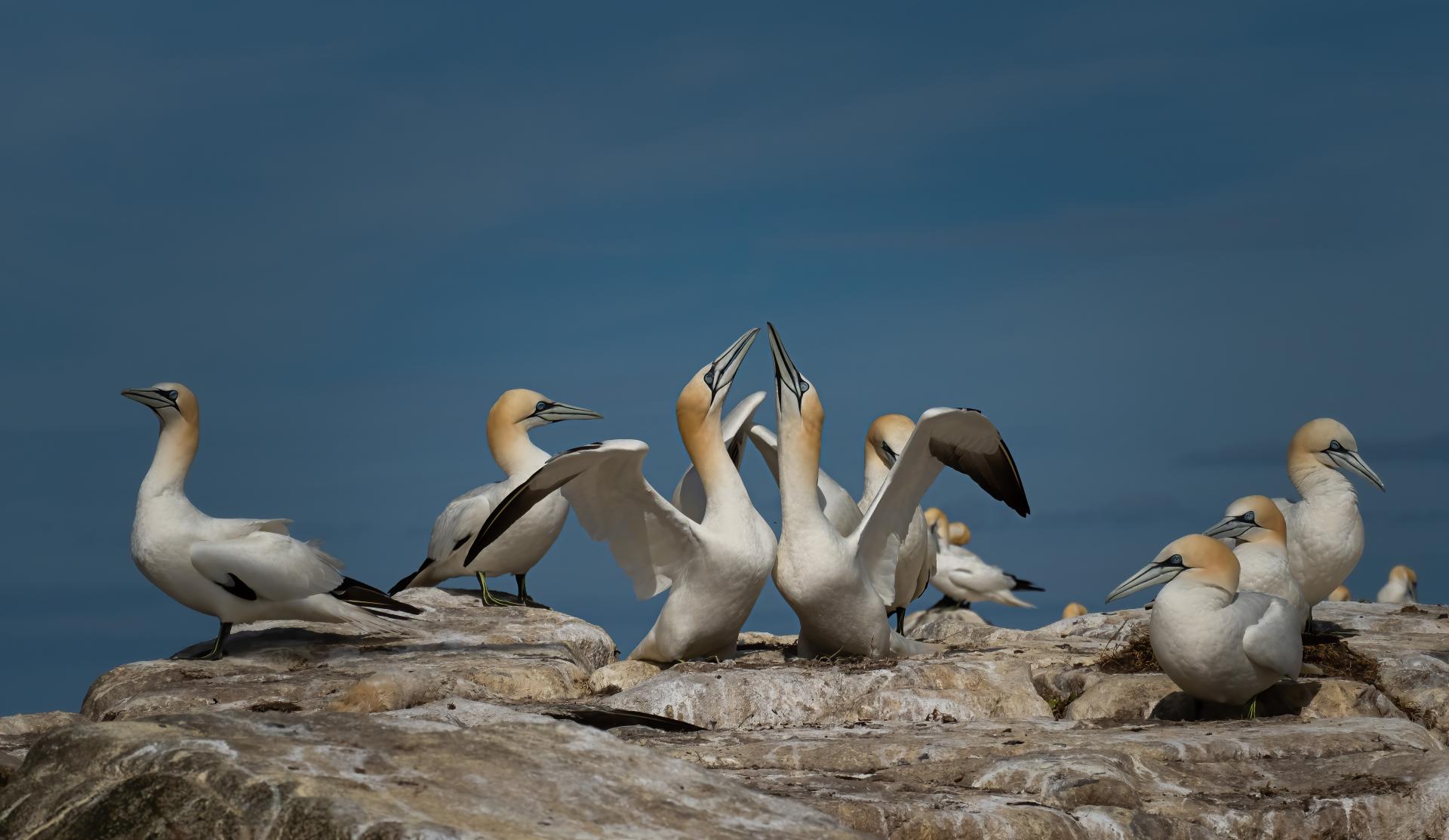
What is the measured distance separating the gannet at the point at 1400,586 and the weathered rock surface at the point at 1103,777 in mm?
22240

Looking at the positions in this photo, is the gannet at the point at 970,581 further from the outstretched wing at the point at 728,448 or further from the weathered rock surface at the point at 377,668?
the weathered rock surface at the point at 377,668

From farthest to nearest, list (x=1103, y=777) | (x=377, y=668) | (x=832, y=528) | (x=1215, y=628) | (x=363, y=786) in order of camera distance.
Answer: (x=832, y=528) < (x=377, y=668) < (x=1215, y=628) < (x=1103, y=777) < (x=363, y=786)

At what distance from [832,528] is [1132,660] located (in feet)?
7.01

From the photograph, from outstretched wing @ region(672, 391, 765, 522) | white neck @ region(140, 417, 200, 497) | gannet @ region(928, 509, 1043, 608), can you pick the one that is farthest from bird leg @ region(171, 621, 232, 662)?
gannet @ region(928, 509, 1043, 608)

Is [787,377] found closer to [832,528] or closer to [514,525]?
[832,528]

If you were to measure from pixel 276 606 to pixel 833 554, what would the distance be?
382 cm

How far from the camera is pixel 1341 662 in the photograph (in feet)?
33.2

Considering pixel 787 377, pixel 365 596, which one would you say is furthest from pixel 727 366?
pixel 365 596

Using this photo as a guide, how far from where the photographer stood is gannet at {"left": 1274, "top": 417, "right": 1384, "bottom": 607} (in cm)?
1195

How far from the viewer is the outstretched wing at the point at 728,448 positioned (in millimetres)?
12117

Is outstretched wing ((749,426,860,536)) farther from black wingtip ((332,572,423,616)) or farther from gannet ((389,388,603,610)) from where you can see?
black wingtip ((332,572,423,616))

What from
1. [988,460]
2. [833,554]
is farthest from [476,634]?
[988,460]

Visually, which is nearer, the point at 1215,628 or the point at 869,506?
the point at 1215,628

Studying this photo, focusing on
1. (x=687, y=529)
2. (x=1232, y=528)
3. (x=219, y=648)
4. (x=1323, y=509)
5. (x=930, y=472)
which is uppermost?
(x=930, y=472)
